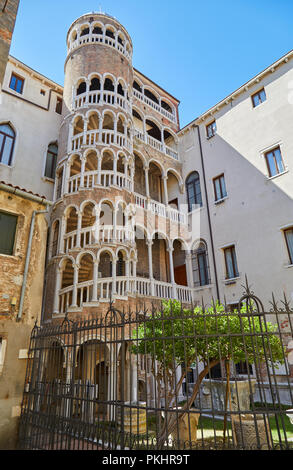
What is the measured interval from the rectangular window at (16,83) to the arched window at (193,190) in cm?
1153

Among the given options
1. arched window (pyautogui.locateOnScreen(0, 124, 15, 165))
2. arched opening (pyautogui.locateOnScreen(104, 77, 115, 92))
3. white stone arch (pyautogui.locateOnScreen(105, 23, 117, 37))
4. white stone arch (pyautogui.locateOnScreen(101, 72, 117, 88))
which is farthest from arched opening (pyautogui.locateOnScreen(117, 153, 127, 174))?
white stone arch (pyautogui.locateOnScreen(105, 23, 117, 37))

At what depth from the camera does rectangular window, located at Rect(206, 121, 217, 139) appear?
61.4ft

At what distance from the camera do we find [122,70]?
17.8 meters

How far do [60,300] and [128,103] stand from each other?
11.8 meters

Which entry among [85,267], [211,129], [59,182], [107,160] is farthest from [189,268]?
[211,129]

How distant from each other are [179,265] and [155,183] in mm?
6054

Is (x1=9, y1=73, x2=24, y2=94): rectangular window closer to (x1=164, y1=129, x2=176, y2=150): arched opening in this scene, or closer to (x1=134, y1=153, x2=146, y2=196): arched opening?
(x1=134, y1=153, x2=146, y2=196): arched opening

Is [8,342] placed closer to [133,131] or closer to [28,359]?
[28,359]

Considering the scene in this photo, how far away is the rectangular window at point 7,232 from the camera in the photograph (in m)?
8.50

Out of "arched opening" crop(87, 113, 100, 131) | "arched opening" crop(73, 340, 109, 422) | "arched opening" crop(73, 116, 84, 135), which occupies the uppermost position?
"arched opening" crop(87, 113, 100, 131)

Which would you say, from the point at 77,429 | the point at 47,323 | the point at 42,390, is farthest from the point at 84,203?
the point at 77,429

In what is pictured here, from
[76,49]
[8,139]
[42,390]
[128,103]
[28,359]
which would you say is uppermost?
[76,49]

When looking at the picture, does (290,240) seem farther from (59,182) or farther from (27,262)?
(59,182)

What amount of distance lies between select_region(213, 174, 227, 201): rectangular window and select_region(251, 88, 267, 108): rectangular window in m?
4.34
